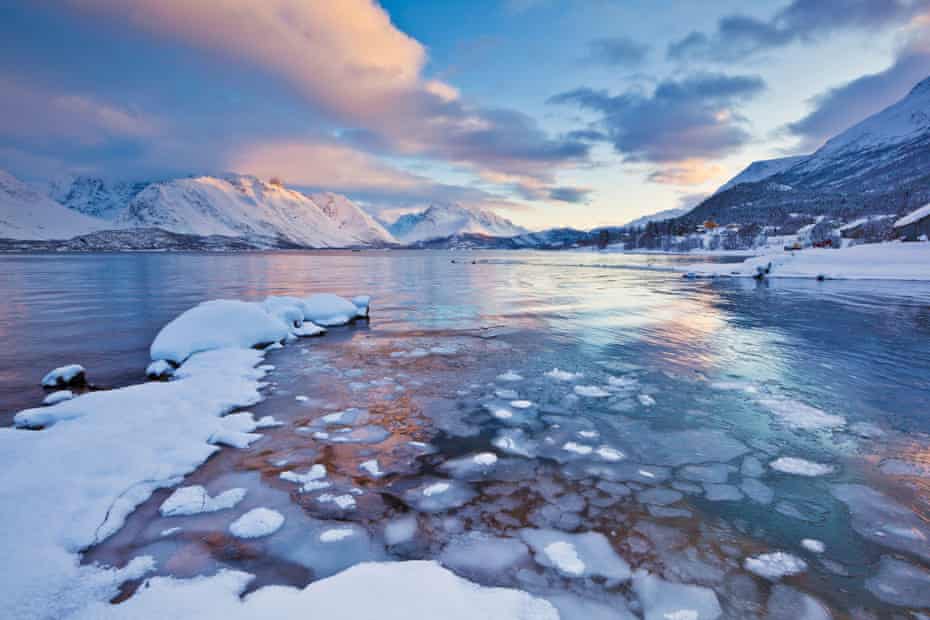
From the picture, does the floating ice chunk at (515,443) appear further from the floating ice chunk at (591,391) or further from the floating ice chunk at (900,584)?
the floating ice chunk at (900,584)

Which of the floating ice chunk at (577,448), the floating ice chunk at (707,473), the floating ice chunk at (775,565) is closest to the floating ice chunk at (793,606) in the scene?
the floating ice chunk at (775,565)

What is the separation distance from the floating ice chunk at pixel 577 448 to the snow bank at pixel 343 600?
2796mm

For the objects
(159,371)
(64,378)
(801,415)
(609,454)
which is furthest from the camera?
(159,371)

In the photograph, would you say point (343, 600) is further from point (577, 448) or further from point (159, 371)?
point (159, 371)

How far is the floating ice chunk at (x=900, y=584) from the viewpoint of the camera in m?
3.45

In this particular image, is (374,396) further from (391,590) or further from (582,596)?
(582,596)

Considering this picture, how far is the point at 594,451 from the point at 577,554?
221 cm

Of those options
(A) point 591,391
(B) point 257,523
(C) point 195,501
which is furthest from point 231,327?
(A) point 591,391

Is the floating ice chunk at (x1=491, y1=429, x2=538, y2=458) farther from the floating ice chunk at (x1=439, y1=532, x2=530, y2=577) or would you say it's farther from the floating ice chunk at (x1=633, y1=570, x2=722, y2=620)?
the floating ice chunk at (x1=633, y1=570, x2=722, y2=620)

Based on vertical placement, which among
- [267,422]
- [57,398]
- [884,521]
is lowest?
[57,398]

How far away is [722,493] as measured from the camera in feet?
16.4

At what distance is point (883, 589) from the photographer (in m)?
3.54

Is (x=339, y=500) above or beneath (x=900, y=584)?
beneath

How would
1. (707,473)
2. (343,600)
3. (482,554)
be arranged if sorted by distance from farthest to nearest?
1. (707,473)
2. (482,554)
3. (343,600)
